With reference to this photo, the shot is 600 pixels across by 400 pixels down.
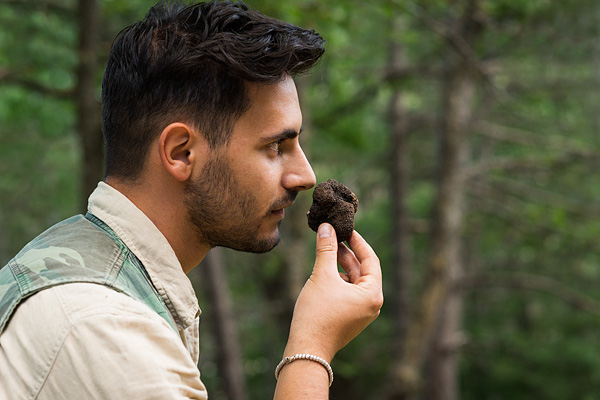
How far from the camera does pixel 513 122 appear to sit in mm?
14055

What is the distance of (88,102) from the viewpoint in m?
5.84

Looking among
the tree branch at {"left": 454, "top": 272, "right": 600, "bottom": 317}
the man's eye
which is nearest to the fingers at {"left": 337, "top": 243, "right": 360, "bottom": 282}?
the man's eye

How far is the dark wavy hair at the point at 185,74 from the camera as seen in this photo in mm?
2090

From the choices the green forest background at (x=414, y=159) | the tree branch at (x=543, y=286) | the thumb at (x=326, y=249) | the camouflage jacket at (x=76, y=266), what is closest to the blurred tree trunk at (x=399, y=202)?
the green forest background at (x=414, y=159)

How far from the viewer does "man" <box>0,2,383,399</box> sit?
192 centimetres

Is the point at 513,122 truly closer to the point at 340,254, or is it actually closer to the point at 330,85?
the point at 330,85

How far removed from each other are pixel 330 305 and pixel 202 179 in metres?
0.53

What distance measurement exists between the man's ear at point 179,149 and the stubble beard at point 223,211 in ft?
0.17

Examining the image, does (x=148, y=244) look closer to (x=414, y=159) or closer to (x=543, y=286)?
(x=543, y=286)

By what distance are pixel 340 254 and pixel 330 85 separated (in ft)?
24.7

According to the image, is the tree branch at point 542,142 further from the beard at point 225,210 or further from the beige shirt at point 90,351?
the beige shirt at point 90,351

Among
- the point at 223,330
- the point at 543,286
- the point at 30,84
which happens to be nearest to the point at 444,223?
the point at 543,286

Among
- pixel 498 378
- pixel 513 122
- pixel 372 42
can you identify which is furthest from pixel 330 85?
pixel 498 378

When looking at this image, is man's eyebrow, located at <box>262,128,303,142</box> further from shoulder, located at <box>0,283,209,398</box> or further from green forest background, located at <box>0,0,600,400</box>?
green forest background, located at <box>0,0,600,400</box>
